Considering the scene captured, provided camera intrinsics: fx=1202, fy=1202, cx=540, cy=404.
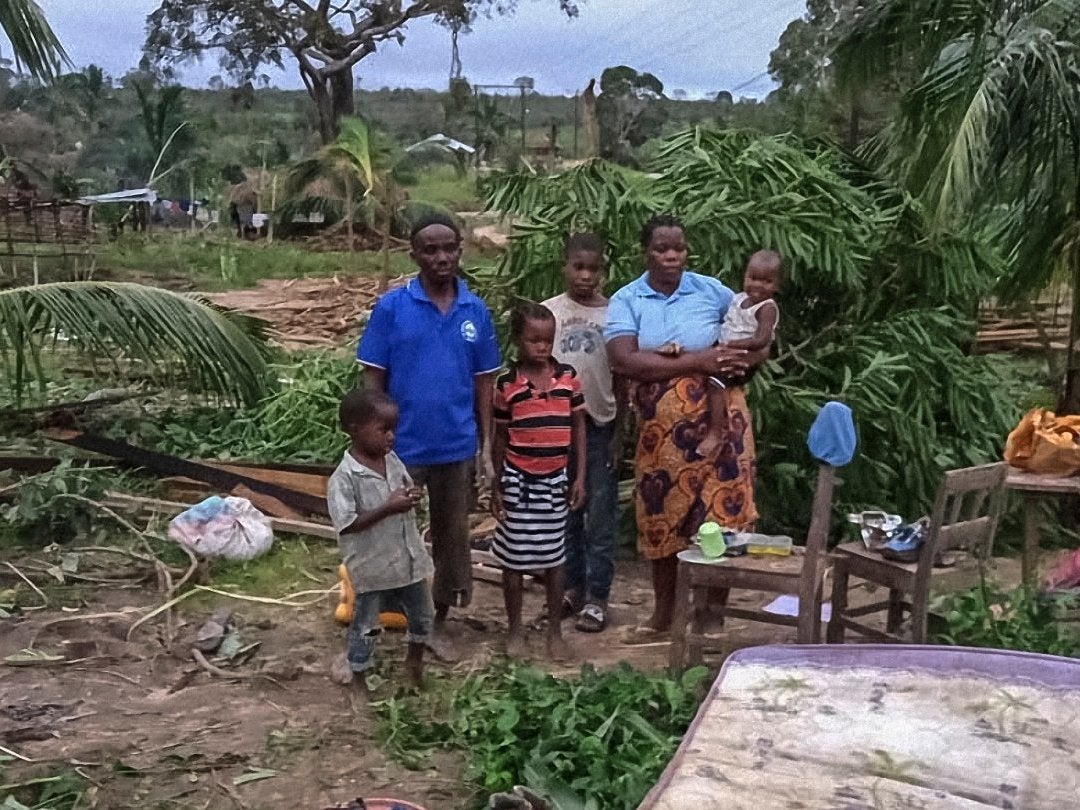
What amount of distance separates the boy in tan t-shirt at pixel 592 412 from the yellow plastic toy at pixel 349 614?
771mm

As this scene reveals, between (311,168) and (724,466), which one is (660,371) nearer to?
(724,466)

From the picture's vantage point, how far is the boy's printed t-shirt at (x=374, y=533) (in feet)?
13.5

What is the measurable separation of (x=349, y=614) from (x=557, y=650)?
1022 millimetres

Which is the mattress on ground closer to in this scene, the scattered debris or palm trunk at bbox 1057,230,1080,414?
palm trunk at bbox 1057,230,1080,414

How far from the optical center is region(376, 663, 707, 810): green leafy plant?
11.5ft

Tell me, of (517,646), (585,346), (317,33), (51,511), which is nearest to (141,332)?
(51,511)

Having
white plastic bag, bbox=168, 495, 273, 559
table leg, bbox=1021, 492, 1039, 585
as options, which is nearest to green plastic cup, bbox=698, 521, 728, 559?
Result: table leg, bbox=1021, 492, 1039, 585

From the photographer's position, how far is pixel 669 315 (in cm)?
469

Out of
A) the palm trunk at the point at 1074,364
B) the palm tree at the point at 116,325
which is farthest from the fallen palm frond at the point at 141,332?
the palm trunk at the point at 1074,364

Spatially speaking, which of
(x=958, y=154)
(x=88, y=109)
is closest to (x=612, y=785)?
(x=958, y=154)

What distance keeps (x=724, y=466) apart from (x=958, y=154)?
1.81m

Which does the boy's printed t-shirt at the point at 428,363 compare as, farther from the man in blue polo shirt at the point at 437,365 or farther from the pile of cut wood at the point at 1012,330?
the pile of cut wood at the point at 1012,330

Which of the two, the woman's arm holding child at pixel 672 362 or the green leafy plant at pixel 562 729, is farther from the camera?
the woman's arm holding child at pixel 672 362

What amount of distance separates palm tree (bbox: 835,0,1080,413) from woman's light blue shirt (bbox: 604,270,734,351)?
52.2 inches
